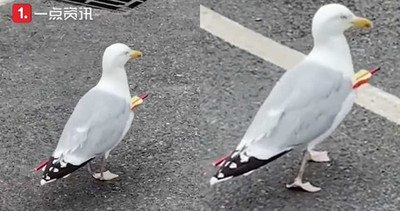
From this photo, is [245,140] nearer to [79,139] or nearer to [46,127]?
[79,139]

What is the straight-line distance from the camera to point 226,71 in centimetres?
335

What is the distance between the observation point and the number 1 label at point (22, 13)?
395 centimetres

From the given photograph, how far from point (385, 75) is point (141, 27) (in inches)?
48.2

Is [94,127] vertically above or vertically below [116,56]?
below

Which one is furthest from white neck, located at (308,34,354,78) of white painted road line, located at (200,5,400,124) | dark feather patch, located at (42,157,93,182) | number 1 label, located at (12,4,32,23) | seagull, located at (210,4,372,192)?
number 1 label, located at (12,4,32,23)

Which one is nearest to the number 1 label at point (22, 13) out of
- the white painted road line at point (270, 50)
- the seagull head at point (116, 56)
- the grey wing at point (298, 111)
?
the white painted road line at point (270, 50)

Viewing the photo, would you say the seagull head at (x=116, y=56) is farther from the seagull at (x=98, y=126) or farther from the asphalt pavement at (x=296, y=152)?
the asphalt pavement at (x=296, y=152)

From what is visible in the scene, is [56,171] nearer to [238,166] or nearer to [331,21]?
[238,166]

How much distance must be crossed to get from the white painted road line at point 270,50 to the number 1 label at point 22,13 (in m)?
0.89

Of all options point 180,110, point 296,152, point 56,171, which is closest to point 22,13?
point 180,110

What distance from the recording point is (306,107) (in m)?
2.58

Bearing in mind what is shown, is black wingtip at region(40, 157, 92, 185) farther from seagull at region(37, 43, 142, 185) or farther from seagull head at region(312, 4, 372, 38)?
seagull head at region(312, 4, 372, 38)

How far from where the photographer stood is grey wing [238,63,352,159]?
2555 millimetres

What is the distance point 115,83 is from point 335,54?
2.61 ft
